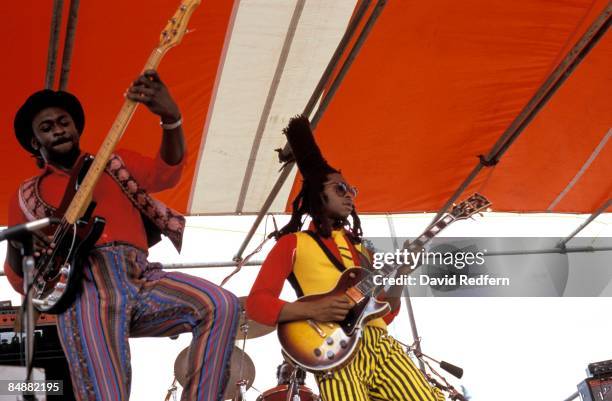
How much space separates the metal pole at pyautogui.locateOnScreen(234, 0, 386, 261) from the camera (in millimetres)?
6387

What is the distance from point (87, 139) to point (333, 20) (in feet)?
6.92

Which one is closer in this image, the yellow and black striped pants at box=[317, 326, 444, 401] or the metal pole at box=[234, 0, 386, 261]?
the yellow and black striped pants at box=[317, 326, 444, 401]

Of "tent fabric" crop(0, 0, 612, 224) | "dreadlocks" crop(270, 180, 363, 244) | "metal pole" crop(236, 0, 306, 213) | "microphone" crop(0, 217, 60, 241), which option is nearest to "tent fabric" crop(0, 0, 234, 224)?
"tent fabric" crop(0, 0, 612, 224)

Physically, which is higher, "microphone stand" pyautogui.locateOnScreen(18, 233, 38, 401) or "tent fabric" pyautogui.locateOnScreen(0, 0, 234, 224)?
"tent fabric" pyautogui.locateOnScreen(0, 0, 234, 224)

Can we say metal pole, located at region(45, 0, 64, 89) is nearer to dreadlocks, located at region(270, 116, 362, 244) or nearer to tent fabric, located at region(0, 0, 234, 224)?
tent fabric, located at region(0, 0, 234, 224)

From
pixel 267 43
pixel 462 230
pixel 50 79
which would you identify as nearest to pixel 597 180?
pixel 462 230

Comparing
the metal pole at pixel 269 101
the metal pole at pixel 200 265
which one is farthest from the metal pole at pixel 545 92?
the metal pole at pixel 200 265

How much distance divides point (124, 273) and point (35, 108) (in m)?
0.94

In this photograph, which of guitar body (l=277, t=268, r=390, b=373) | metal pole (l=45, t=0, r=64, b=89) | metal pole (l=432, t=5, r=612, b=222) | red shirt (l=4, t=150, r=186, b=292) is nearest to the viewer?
red shirt (l=4, t=150, r=186, b=292)

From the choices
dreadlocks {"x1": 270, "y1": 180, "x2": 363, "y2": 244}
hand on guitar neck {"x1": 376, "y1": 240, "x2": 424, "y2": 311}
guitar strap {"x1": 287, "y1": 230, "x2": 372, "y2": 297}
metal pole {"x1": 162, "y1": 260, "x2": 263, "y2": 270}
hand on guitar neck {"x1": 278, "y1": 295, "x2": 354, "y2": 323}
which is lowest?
hand on guitar neck {"x1": 278, "y1": 295, "x2": 354, "y2": 323}

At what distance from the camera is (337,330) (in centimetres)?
403

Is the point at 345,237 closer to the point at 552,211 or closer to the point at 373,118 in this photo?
the point at 373,118

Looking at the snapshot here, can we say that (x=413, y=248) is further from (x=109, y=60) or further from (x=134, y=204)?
(x=109, y=60)

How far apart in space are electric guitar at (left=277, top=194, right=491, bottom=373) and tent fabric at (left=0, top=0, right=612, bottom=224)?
2.97 meters
